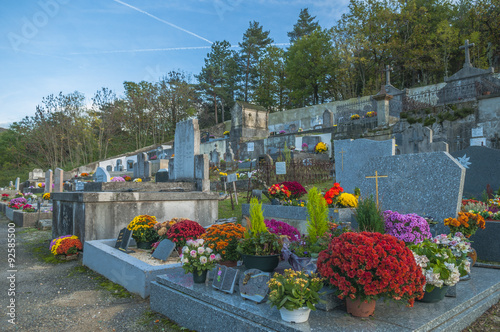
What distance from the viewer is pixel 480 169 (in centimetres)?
784

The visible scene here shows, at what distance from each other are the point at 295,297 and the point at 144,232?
4.33 m

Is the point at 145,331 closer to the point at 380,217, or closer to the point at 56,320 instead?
the point at 56,320

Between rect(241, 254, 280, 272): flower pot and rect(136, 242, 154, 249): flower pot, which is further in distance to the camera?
rect(136, 242, 154, 249): flower pot

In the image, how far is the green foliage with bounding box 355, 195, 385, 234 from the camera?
380 cm

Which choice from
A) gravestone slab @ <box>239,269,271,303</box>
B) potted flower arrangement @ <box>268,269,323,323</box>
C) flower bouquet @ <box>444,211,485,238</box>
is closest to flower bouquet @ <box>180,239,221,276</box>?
gravestone slab @ <box>239,269,271,303</box>

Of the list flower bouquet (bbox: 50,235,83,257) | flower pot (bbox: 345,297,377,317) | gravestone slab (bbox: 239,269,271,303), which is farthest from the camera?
flower bouquet (bbox: 50,235,83,257)

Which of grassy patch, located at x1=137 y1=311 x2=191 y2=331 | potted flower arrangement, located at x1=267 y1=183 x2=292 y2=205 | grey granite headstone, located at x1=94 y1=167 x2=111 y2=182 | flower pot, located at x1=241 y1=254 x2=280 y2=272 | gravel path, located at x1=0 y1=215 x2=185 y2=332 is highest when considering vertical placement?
grey granite headstone, located at x1=94 y1=167 x2=111 y2=182

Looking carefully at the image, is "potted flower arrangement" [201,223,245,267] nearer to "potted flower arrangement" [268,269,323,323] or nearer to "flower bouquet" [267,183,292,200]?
"potted flower arrangement" [268,269,323,323]

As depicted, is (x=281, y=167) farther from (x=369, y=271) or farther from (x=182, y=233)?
(x=369, y=271)

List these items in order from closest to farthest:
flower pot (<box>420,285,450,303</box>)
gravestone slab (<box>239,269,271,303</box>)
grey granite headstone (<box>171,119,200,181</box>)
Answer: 1. gravestone slab (<box>239,269,271,303</box>)
2. flower pot (<box>420,285,450,303</box>)
3. grey granite headstone (<box>171,119,200,181</box>)

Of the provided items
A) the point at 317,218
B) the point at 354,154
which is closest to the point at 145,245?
the point at 317,218

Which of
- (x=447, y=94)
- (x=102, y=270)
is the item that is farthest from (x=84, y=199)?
(x=447, y=94)

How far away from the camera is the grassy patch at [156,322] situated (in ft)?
10.8

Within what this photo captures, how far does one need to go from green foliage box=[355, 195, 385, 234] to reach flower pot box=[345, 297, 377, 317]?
1.38 meters
